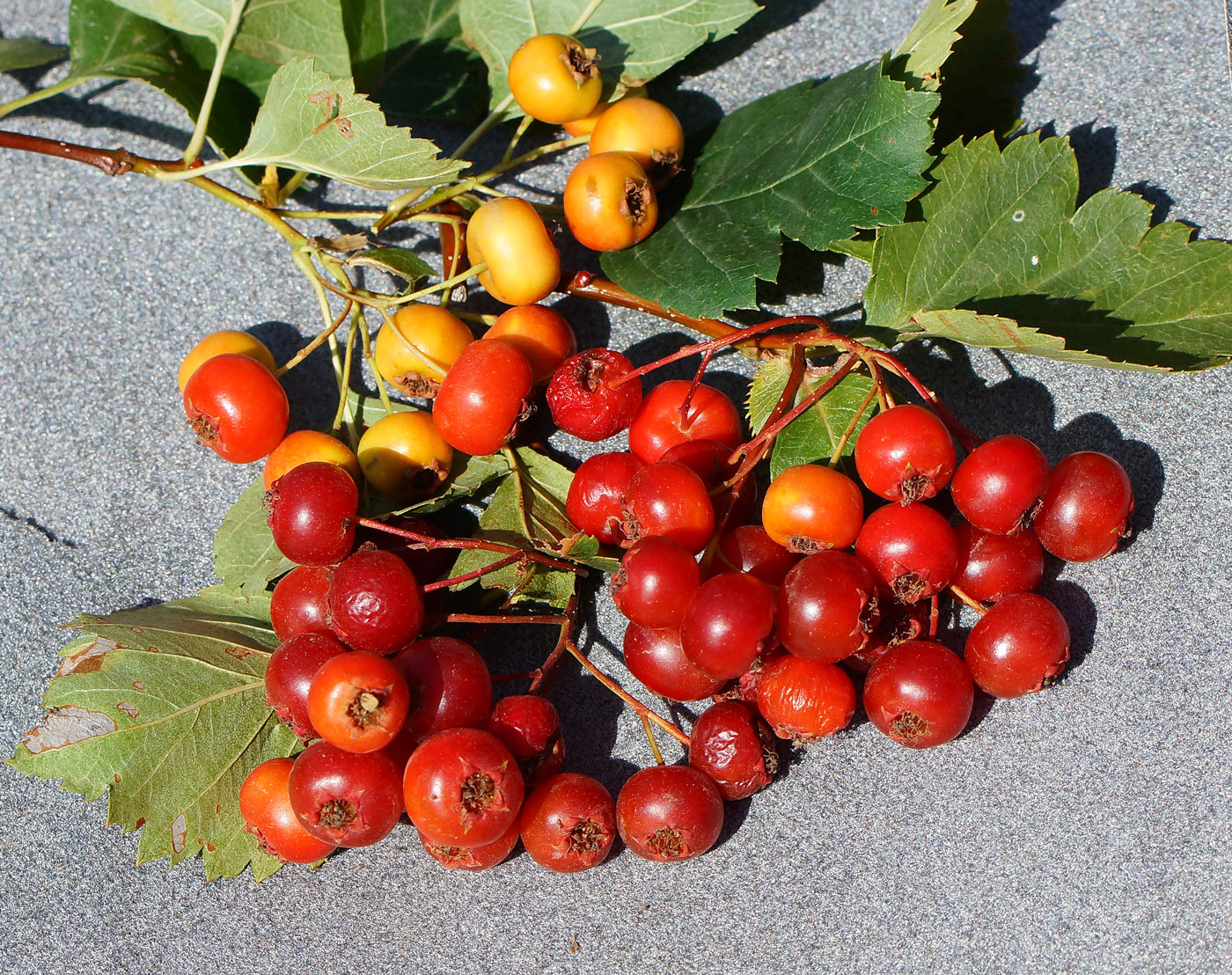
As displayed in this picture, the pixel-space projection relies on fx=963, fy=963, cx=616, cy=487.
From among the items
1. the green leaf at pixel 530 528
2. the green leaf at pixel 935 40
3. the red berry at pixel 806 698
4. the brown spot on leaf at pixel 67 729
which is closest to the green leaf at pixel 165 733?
the brown spot on leaf at pixel 67 729

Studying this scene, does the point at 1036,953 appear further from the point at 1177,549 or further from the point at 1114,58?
the point at 1114,58

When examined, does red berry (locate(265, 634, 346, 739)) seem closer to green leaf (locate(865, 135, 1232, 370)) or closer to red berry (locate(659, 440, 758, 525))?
red berry (locate(659, 440, 758, 525))

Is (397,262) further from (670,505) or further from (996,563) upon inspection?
(996,563)

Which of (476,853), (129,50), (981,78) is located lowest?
(476,853)

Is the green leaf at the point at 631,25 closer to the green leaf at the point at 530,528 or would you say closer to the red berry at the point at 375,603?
the green leaf at the point at 530,528

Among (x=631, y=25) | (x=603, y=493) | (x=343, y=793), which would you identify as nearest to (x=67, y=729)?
(x=343, y=793)
